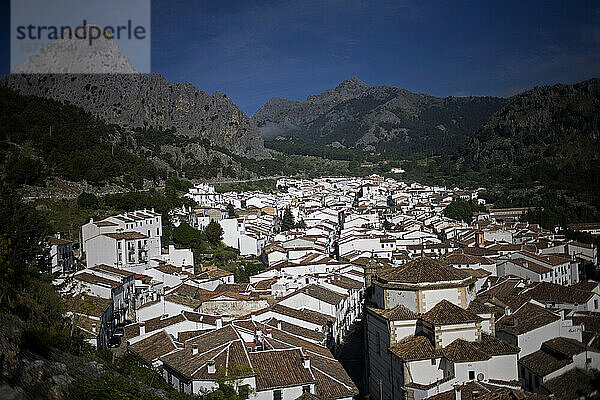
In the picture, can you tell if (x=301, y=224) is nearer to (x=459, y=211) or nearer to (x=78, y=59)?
(x=459, y=211)

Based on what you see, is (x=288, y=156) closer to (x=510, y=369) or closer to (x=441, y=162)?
(x=441, y=162)

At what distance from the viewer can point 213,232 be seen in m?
51.0

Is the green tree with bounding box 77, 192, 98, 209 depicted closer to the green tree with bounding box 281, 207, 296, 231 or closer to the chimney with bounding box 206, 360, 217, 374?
the green tree with bounding box 281, 207, 296, 231

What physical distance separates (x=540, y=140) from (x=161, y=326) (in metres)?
91.9

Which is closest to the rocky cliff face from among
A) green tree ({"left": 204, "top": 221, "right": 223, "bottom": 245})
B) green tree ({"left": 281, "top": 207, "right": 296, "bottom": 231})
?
green tree ({"left": 281, "top": 207, "right": 296, "bottom": 231})

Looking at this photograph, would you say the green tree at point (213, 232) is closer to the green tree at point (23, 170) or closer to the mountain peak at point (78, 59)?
the green tree at point (23, 170)

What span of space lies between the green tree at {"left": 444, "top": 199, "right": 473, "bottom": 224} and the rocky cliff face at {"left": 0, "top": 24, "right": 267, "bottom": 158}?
67.0 metres

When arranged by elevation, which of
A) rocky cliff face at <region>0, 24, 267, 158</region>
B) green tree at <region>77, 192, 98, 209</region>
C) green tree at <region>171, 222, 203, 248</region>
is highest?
rocky cliff face at <region>0, 24, 267, 158</region>

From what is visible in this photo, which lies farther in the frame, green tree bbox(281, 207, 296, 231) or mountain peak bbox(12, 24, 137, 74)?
mountain peak bbox(12, 24, 137, 74)

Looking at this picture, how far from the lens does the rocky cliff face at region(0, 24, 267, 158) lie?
106 metres

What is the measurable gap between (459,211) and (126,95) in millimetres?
81804

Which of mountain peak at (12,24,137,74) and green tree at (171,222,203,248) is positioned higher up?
mountain peak at (12,24,137,74)

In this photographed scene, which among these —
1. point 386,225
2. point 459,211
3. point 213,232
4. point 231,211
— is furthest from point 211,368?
point 459,211

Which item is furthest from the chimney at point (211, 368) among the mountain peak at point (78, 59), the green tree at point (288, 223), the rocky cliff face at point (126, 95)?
the rocky cliff face at point (126, 95)
